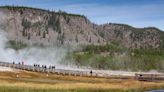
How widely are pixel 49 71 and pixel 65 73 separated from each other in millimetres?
4724

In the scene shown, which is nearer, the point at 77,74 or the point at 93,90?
the point at 93,90

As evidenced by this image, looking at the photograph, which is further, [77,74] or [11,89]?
[77,74]

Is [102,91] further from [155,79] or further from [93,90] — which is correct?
[155,79]

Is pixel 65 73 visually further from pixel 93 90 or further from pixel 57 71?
pixel 93 90

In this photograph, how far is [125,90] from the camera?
242 feet

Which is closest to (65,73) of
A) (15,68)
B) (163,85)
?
(15,68)

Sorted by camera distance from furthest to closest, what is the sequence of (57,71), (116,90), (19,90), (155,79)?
(57,71), (155,79), (116,90), (19,90)

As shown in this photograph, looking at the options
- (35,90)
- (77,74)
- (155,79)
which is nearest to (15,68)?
(77,74)

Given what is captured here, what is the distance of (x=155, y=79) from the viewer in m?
122

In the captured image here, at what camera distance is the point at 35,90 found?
196ft

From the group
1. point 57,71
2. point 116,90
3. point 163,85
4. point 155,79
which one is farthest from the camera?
point 57,71

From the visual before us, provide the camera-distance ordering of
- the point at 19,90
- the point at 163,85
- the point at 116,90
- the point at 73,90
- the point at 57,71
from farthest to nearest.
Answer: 1. the point at 57,71
2. the point at 163,85
3. the point at 116,90
4. the point at 73,90
5. the point at 19,90

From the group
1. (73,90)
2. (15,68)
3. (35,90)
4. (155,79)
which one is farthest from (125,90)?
(15,68)

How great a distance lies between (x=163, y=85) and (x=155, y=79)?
2063 centimetres
